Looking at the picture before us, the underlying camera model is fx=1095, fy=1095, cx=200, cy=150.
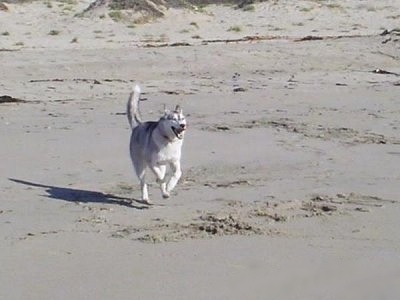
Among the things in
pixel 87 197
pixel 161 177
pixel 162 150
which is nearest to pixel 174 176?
pixel 161 177

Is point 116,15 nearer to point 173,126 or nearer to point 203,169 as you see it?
point 203,169

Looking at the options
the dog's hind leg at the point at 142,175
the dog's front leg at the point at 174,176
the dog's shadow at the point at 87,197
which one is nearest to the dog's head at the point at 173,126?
the dog's front leg at the point at 174,176

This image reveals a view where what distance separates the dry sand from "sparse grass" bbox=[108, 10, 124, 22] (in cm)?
626

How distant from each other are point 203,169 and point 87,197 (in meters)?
1.62

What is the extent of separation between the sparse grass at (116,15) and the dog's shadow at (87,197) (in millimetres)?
20208

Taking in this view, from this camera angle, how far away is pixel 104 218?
8.41 meters

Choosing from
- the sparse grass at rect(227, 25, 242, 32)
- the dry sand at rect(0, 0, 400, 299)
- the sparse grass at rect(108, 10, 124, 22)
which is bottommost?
the sparse grass at rect(227, 25, 242, 32)

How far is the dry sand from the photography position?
698 centimetres

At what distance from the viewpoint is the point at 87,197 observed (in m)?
9.23

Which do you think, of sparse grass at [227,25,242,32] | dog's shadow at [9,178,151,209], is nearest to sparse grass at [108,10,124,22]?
sparse grass at [227,25,242,32]

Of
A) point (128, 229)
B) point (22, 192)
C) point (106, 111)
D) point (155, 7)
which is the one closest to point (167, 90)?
point (106, 111)

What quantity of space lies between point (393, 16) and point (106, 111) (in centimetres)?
1930

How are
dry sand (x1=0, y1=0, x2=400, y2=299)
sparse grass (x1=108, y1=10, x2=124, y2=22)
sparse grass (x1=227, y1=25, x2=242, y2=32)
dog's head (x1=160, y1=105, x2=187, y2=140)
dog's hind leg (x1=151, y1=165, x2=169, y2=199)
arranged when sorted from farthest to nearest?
sparse grass (x1=108, y1=10, x2=124, y2=22)
sparse grass (x1=227, y1=25, x2=242, y2=32)
dog's hind leg (x1=151, y1=165, x2=169, y2=199)
dog's head (x1=160, y1=105, x2=187, y2=140)
dry sand (x1=0, y1=0, x2=400, y2=299)

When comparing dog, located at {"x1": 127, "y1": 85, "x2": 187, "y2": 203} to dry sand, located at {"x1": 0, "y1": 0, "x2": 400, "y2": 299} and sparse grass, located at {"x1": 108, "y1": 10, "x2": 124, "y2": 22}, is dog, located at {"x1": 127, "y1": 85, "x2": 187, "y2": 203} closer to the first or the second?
dry sand, located at {"x1": 0, "y1": 0, "x2": 400, "y2": 299}
